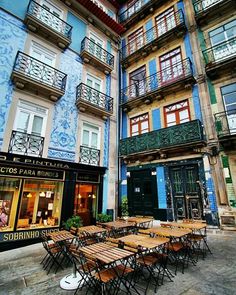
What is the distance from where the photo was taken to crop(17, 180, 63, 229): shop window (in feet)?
23.9

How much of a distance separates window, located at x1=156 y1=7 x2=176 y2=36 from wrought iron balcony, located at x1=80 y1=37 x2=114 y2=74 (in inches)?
151

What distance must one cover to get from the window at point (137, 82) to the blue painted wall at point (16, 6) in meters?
7.42

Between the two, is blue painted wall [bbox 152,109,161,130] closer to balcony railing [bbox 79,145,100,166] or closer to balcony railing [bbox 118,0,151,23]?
balcony railing [bbox 79,145,100,166]

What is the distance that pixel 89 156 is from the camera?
396 inches

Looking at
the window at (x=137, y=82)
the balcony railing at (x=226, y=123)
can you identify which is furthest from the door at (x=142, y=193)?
the window at (x=137, y=82)

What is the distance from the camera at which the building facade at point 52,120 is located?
24.0ft

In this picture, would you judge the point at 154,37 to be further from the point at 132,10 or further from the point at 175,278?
the point at 175,278

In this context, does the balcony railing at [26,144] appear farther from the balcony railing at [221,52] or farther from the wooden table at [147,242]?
the balcony railing at [221,52]

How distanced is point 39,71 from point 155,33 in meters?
8.73

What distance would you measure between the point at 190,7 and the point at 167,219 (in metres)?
12.9

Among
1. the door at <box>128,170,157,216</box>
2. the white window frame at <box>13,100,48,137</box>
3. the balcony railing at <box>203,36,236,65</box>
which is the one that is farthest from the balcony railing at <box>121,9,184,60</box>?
the door at <box>128,170,157,216</box>

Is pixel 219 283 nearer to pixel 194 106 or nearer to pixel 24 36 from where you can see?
pixel 194 106

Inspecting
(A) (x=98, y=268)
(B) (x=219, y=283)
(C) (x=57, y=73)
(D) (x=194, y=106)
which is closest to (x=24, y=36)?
(C) (x=57, y=73)

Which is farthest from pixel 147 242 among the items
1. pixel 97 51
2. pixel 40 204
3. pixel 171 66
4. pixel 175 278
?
pixel 97 51
